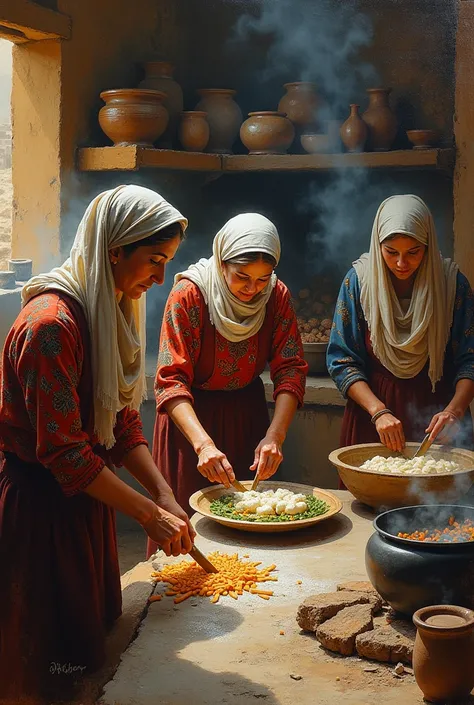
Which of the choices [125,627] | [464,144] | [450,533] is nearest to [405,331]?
[450,533]

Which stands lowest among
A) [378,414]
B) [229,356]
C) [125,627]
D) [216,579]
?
[125,627]

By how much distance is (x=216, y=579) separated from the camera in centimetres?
284

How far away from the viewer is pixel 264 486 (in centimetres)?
364

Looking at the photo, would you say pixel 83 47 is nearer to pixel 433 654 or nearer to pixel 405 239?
pixel 405 239

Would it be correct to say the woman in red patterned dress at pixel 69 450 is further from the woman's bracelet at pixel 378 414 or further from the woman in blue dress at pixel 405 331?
the woman in blue dress at pixel 405 331

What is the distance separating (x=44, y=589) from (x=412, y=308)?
2.24 m

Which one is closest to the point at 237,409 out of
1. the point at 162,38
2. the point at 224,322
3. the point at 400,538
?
the point at 224,322

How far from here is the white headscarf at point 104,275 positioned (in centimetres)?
260

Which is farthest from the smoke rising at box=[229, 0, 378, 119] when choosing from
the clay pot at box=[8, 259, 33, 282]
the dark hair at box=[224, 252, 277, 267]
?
the dark hair at box=[224, 252, 277, 267]

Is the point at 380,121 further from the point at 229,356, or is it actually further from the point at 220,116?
the point at 229,356

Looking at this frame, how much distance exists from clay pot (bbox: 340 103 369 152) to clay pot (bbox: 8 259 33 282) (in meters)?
2.19

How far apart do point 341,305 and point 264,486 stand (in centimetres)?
101

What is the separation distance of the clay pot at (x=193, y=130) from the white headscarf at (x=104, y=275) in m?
3.45

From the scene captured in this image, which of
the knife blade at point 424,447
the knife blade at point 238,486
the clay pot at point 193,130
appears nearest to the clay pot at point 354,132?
the clay pot at point 193,130
